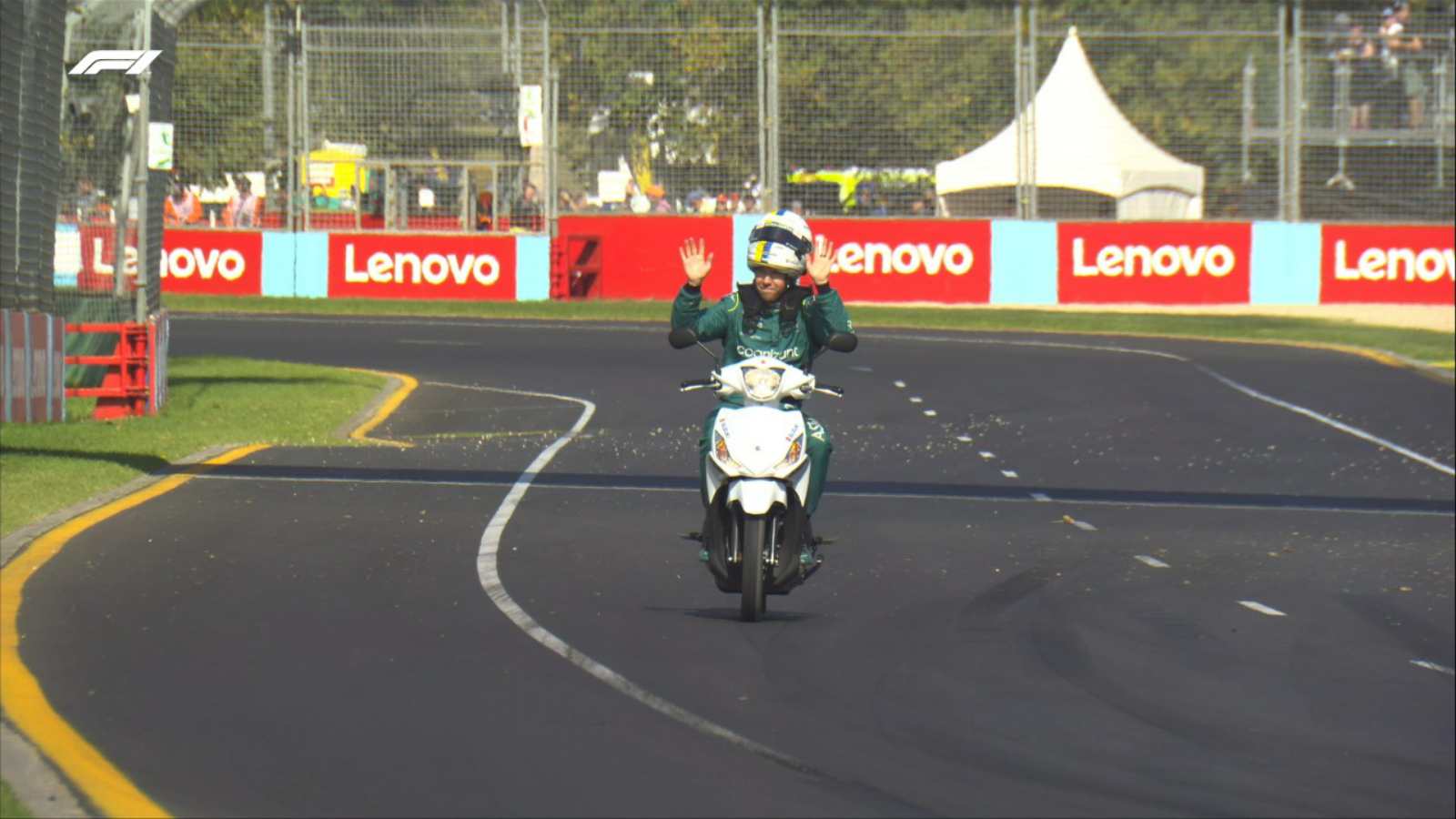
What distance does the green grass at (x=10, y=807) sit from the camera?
776 centimetres

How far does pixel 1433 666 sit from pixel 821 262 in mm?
12925

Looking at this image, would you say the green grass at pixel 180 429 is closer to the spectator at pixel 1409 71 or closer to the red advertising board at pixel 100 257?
the red advertising board at pixel 100 257

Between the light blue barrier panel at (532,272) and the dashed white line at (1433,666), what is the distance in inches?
1192

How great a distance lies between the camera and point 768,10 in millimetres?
44219

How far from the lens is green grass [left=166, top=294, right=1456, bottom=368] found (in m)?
39.1

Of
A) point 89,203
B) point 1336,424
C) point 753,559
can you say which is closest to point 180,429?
point 89,203

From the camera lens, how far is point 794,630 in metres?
14.1

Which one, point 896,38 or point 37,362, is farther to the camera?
point 896,38

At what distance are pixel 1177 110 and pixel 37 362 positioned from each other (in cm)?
3770

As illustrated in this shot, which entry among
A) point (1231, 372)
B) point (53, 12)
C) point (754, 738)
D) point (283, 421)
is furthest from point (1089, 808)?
point (1231, 372)

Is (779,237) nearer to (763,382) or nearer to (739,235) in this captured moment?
(763,382)

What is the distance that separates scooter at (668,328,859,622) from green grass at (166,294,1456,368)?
108ft

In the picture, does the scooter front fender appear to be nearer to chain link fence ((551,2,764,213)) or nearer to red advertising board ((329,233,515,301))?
chain link fence ((551,2,764,213))

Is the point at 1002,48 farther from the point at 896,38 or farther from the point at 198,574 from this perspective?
the point at 198,574
